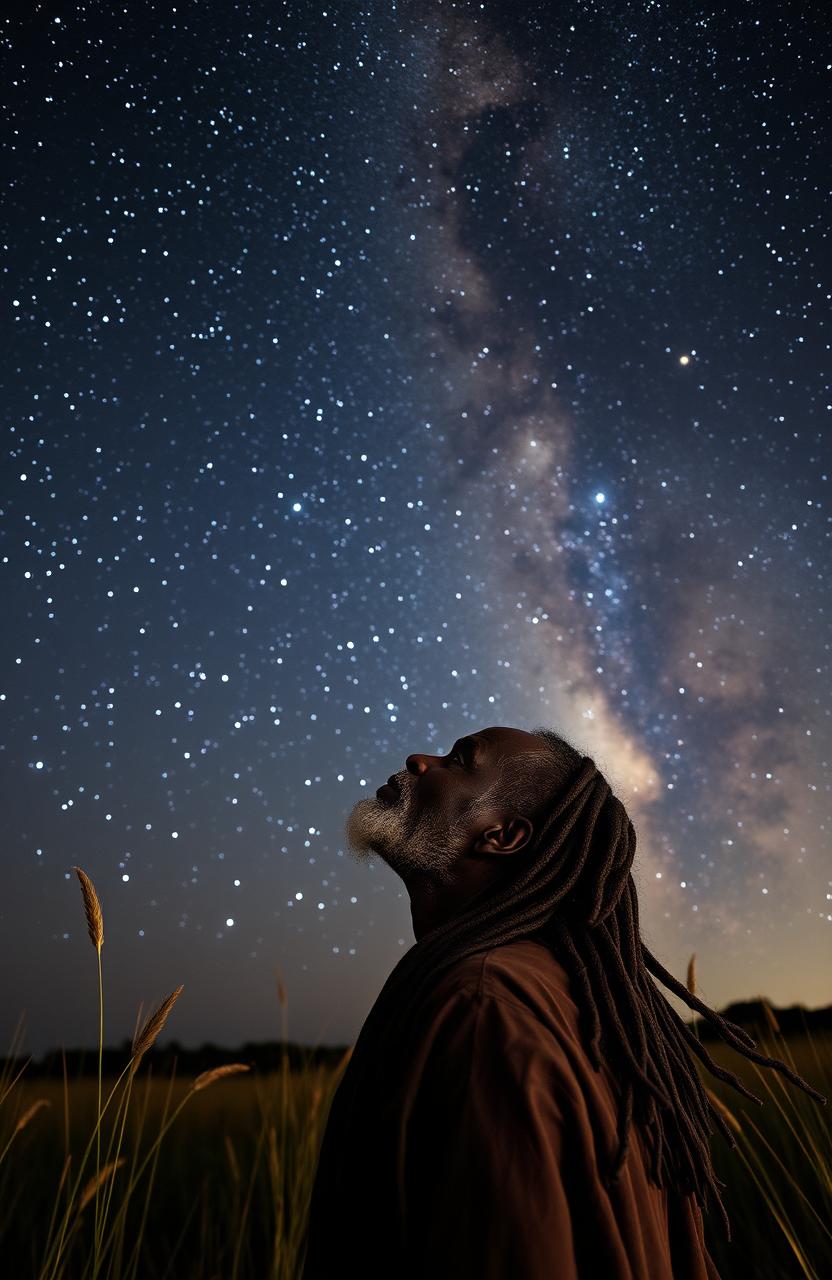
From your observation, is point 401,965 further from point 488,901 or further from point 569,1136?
point 569,1136

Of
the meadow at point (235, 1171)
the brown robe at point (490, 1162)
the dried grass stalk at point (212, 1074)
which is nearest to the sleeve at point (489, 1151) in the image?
the brown robe at point (490, 1162)

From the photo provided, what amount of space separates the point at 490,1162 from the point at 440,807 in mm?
941

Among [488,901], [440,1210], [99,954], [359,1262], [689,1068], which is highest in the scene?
[488,901]

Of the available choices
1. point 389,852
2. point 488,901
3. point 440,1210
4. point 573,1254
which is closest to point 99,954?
point 389,852

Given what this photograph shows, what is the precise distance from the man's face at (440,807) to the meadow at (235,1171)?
55 cm

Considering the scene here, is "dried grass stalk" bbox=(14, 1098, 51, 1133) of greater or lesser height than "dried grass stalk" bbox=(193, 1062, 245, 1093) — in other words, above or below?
below

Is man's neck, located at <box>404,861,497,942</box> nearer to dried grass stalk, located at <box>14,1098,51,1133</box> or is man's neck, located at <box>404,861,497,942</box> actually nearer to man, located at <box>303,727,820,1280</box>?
man, located at <box>303,727,820,1280</box>

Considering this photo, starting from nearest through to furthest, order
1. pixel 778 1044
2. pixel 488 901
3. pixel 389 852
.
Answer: pixel 488 901 < pixel 389 852 < pixel 778 1044

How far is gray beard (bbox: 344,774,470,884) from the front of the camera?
77.6 inches

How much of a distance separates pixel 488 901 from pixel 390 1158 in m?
0.61

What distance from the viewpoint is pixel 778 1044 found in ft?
10.4

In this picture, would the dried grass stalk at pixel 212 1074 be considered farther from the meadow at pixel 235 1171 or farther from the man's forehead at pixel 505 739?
the man's forehead at pixel 505 739

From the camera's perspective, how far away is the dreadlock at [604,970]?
147cm

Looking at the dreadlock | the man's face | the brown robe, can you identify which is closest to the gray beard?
the man's face
